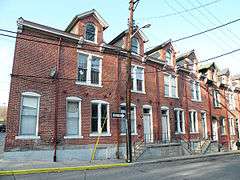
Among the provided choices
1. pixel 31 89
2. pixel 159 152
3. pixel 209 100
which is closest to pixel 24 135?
pixel 31 89

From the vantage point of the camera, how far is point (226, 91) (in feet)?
107

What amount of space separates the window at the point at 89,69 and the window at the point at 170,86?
808 cm

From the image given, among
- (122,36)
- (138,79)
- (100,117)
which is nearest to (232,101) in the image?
(138,79)

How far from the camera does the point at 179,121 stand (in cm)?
2352

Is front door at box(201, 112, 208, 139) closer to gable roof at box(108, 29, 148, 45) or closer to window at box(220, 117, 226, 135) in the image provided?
window at box(220, 117, 226, 135)

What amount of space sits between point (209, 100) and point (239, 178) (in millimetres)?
19206

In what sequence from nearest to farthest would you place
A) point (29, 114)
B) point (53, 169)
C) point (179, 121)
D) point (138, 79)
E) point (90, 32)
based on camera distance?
point (53, 169) < point (29, 114) < point (90, 32) < point (138, 79) < point (179, 121)

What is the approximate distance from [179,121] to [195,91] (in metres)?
5.12

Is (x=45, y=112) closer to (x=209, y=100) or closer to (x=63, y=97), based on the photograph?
(x=63, y=97)

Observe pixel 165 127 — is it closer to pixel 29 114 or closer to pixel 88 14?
pixel 88 14

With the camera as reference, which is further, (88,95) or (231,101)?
(231,101)

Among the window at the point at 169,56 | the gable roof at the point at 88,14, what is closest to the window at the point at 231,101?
the window at the point at 169,56

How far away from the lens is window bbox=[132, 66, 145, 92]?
20212 mm

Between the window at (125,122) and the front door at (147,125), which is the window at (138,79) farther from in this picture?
the front door at (147,125)
